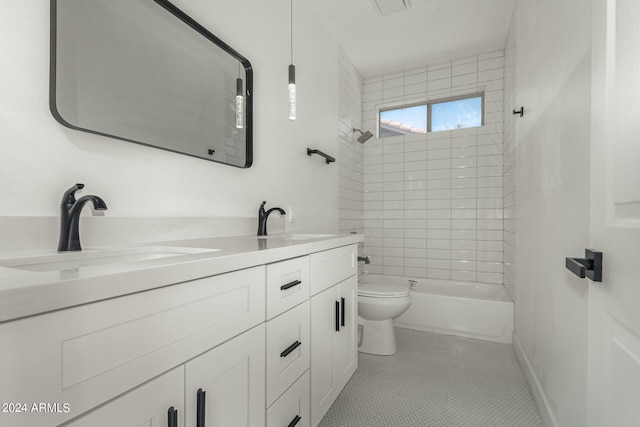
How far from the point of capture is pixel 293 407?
1163mm

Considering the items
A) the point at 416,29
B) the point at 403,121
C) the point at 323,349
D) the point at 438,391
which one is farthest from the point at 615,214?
the point at 403,121

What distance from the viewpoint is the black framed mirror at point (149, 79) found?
3.16 ft

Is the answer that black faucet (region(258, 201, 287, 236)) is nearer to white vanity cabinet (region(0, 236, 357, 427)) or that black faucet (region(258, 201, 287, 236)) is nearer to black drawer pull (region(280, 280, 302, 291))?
white vanity cabinet (region(0, 236, 357, 427))

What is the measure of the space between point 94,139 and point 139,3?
57cm

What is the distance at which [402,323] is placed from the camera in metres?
2.80

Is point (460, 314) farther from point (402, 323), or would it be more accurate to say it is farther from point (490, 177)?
point (490, 177)

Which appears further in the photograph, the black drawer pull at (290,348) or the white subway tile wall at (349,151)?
the white subway tile wall at (349,151)

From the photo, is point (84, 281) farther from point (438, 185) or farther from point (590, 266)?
point (438, 185)

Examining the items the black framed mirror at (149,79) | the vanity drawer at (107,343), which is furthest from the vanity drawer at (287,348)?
the black framed mirror at (149,79)

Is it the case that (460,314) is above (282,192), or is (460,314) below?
below

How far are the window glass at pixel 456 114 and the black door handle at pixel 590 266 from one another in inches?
107

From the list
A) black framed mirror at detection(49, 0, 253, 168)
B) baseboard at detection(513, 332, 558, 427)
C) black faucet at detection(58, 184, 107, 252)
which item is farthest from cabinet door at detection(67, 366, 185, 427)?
baseboard at detection(513, 332, 558, 427)

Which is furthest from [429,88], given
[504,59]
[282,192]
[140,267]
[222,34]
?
[140,267]

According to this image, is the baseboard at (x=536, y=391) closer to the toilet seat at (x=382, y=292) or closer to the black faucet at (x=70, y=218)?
the toilet seat at (x=382, y=292)
